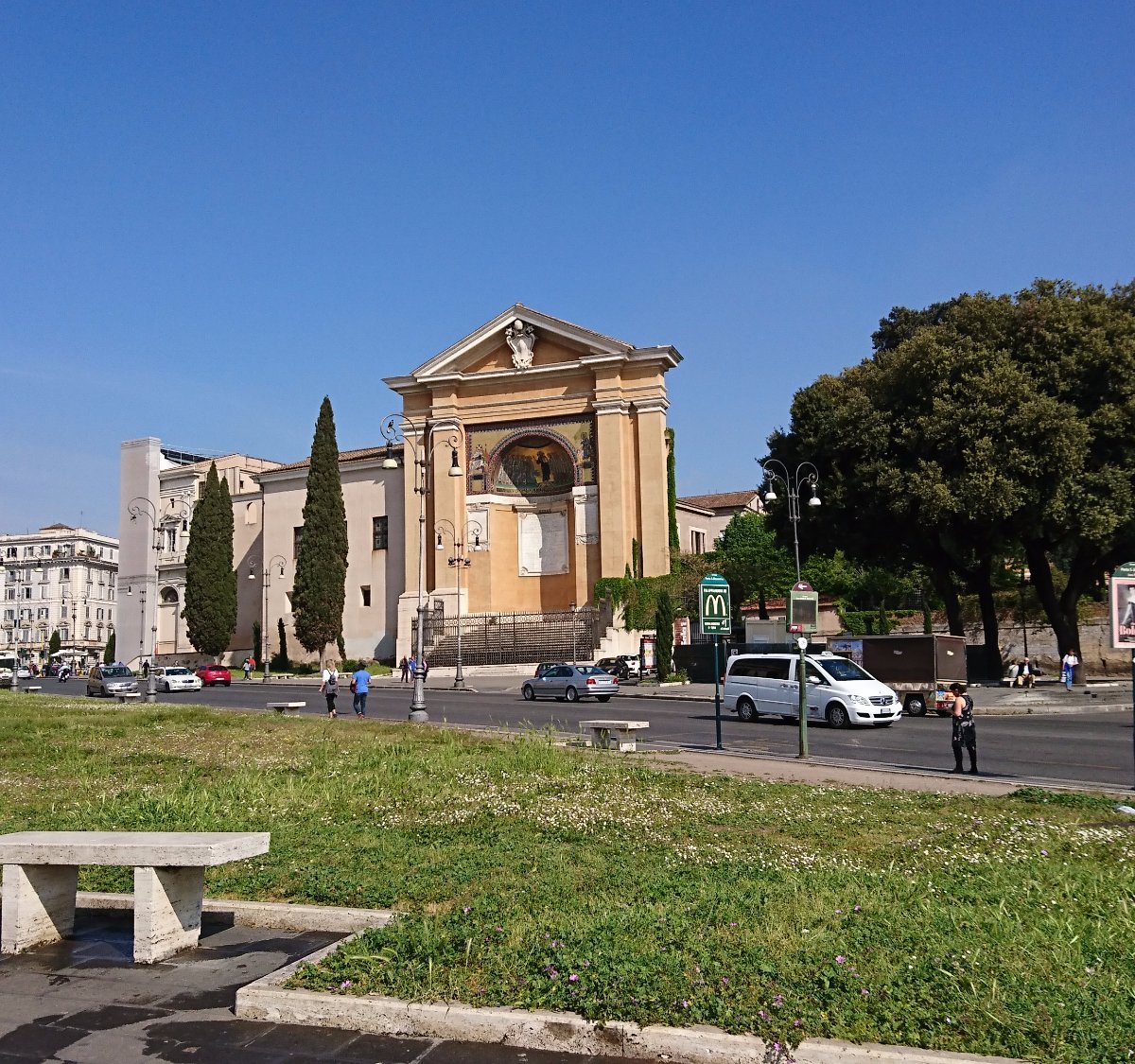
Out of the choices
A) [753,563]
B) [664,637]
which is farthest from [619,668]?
[753,563]

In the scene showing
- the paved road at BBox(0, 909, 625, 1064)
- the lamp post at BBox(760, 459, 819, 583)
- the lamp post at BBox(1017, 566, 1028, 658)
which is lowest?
the paved road at BBox(0, 909, 625, 1064)

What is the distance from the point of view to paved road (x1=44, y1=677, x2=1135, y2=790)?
1750cm

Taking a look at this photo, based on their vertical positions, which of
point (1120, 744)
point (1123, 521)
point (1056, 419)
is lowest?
point (1120, 744)

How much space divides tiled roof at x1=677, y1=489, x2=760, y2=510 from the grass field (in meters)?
69.9


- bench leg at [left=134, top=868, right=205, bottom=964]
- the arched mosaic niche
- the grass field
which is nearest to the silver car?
the arched mosaic niche

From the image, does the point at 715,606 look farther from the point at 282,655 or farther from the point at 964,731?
the point at 282,655

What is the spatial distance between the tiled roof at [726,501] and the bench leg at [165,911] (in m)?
76.0

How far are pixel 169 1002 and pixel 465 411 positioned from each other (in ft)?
188

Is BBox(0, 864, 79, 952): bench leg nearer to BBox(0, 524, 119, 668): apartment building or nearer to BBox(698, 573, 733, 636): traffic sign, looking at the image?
BBox(698, 573, 733, 636): traffic sign

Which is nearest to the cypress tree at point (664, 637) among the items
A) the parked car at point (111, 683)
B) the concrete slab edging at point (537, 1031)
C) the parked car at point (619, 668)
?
the parked car at point (619, 668)

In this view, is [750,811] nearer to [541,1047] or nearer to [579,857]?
[579,857]

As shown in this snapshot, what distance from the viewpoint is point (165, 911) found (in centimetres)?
655

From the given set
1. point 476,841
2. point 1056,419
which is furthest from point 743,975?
point 1056,419

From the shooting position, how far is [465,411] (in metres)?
62.2
